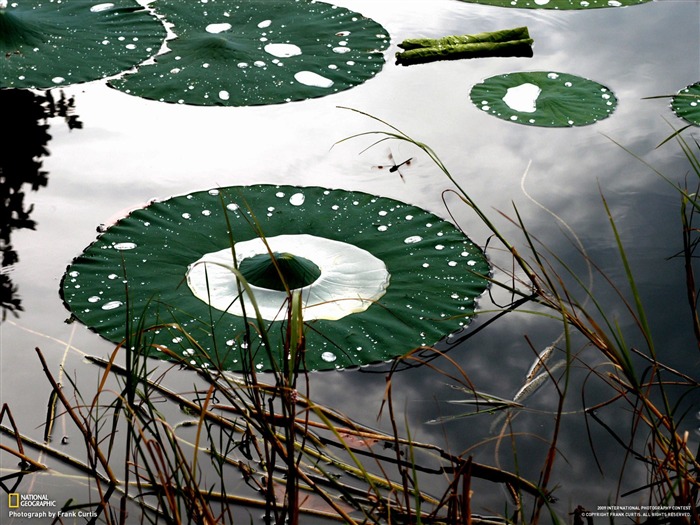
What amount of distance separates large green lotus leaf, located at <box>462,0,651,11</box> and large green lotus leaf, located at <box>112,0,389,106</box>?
808mm

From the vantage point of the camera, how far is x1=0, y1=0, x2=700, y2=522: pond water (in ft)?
6.57

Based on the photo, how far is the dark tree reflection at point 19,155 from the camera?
2568 millimetres

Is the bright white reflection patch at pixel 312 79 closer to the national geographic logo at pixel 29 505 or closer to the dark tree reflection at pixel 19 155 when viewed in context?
the dark tree reflection at pixel 19 155

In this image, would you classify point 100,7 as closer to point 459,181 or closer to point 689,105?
point 459,181

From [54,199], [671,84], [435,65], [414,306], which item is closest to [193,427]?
[414,306]

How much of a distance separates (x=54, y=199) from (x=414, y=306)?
4.20ft

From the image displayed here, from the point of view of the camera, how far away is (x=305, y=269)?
7.86ft

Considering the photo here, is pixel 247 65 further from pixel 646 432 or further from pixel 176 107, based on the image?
pixel 646 432

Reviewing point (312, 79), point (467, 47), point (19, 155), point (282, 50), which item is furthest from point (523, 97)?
point (19, 155)

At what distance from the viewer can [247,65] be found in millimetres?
3893

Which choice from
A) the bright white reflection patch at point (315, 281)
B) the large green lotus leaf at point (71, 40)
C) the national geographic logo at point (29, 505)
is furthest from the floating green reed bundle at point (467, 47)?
the national geographic logo at point (29, 505)

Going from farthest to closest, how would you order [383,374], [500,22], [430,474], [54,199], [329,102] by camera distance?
[500,22], [329,102], [54,199], [383,374], [430,474]

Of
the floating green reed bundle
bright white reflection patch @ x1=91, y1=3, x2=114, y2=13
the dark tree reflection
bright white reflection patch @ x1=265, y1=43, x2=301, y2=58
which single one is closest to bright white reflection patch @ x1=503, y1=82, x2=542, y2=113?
the floating green reed bundle

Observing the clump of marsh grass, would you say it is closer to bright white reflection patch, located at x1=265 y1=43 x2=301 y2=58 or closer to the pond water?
the pond water
